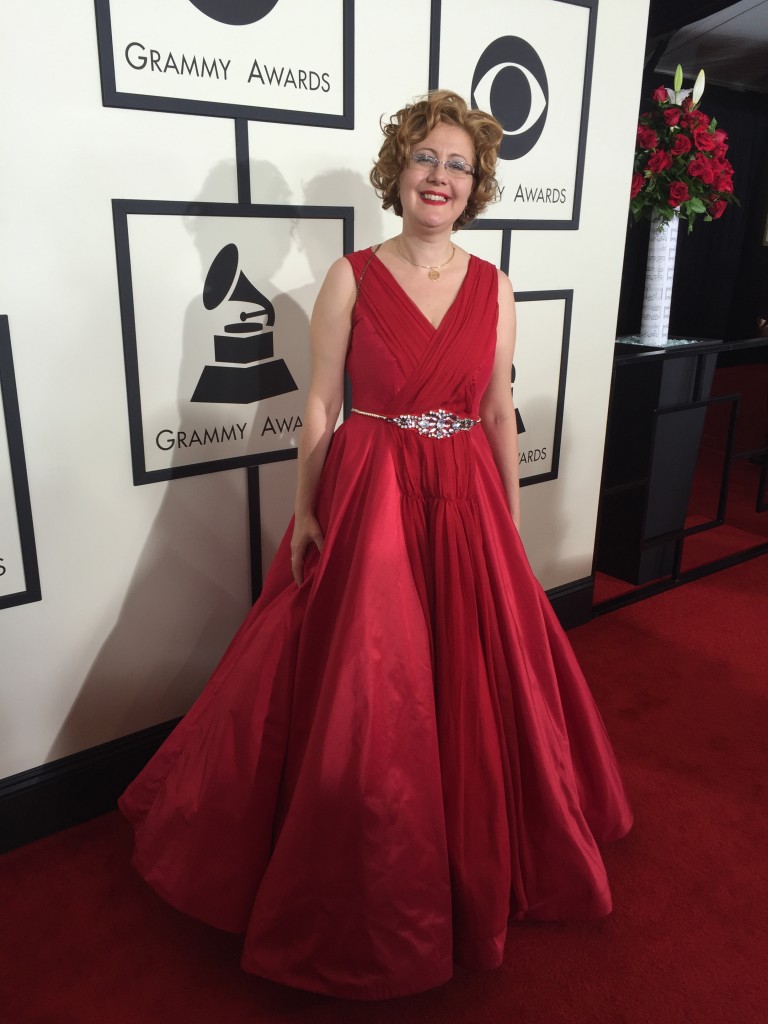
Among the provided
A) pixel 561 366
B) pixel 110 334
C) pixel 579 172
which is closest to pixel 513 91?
pixel 579 172

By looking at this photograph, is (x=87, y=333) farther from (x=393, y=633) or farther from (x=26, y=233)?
(x=393, y=633)

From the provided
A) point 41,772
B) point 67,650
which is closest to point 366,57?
point 67,650

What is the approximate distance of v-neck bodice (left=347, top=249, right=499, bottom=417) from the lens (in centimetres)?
157

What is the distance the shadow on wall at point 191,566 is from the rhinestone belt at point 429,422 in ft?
1.84

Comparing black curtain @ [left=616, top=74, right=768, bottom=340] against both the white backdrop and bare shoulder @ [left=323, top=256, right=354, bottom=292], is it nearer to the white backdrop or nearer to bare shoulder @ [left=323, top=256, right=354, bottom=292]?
the white backdrop

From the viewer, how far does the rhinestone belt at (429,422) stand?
5.36 ft

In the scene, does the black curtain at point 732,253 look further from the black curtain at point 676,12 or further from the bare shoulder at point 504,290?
the bare shoulder at point 504,290

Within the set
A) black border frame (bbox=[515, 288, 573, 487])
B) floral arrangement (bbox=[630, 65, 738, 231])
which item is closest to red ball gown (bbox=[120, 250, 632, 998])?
black border frame (bbox=[515, 288, 573, 487])

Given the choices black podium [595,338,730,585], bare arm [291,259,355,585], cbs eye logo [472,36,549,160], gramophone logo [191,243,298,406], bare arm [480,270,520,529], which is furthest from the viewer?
black podium [595,338,730,585]

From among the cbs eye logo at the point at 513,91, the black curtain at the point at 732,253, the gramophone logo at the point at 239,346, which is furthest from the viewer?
the black curtain at the point at 732,253

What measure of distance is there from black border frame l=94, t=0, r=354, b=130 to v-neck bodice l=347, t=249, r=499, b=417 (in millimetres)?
535

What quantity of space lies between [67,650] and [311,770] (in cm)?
79

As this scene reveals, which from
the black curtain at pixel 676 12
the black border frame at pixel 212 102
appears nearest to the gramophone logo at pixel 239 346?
the black border frame at pixel 212 102

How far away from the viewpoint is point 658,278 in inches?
122
